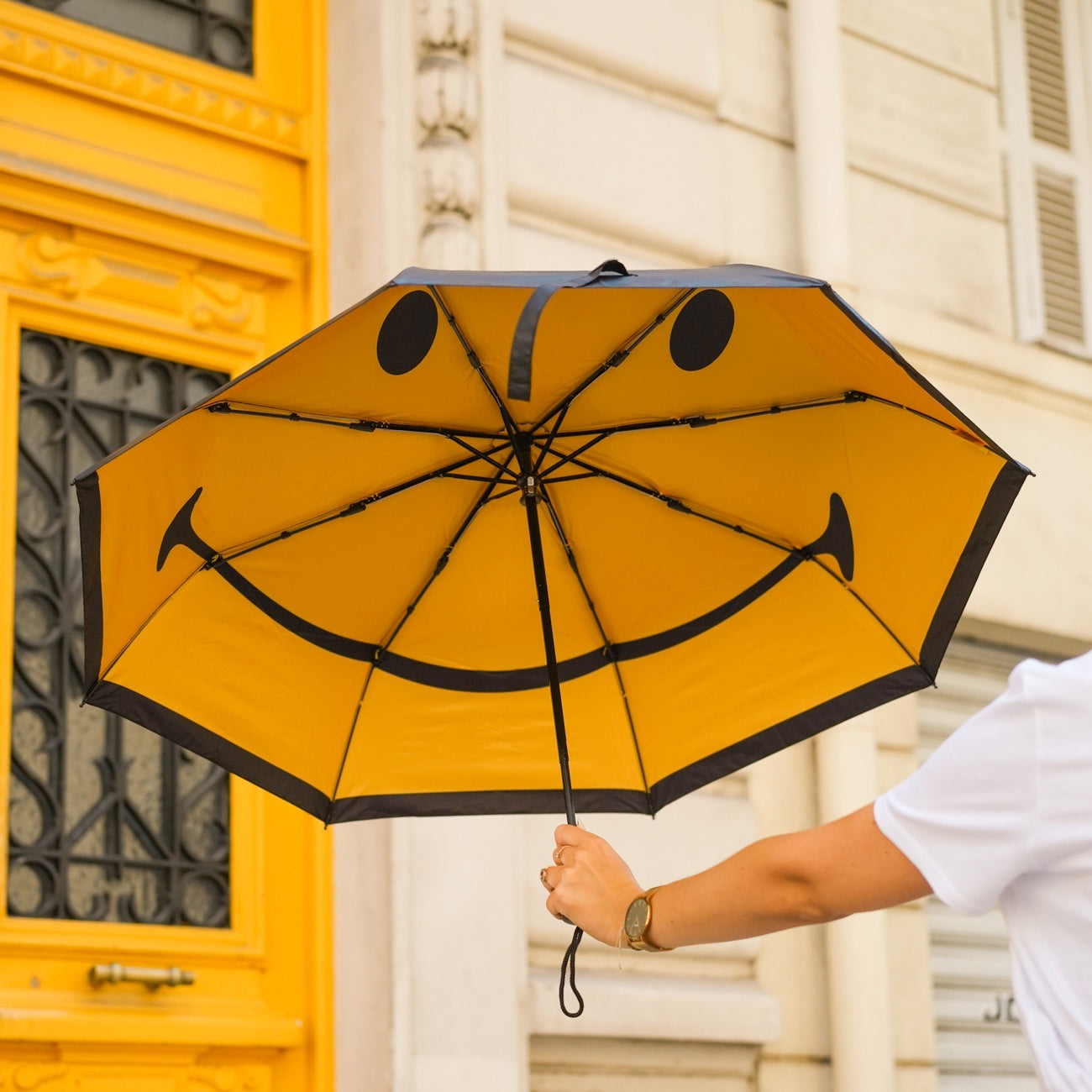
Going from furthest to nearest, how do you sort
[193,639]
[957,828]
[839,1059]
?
[839,1059] < [193,639] < [957,828]

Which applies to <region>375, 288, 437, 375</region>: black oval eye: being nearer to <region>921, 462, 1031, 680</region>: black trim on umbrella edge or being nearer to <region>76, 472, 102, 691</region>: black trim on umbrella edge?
<region>76, 472, 102, 691</region>: black trim on umbrella edge

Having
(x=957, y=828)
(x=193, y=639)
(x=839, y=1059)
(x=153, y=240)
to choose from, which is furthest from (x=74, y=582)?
(x=957, y=828)

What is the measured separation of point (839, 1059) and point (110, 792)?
8.64 feet

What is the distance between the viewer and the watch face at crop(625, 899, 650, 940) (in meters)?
2.25

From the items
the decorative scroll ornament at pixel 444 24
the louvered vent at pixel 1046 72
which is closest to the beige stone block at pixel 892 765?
the decorative scroll ornament at pixel 444 24

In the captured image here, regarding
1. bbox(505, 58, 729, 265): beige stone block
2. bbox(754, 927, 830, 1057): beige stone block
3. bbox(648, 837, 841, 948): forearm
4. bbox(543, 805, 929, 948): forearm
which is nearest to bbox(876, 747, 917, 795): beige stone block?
bbox(754, 927, 830, 1057): beige stone block

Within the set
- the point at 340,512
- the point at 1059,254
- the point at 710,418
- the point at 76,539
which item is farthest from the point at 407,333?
the point at 1059,254

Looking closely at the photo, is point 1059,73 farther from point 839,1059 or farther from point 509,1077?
point 509,1077

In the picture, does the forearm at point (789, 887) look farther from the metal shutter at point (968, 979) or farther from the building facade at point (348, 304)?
the metal shutter at point (968, 979)

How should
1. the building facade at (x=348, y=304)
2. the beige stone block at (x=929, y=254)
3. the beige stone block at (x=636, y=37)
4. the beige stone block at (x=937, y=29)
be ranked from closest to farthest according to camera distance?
the building facade at (x=348, y=304)
the beige stone block at (x=636, y=37)
the beige stone block at (x=929, y=254)
the beige stone block at (x=937, y=29)

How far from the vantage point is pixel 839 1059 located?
6.01m

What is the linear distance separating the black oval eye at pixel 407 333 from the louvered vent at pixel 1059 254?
5351 mm

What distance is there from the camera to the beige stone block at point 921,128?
720 centimetres

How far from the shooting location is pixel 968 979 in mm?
6957
